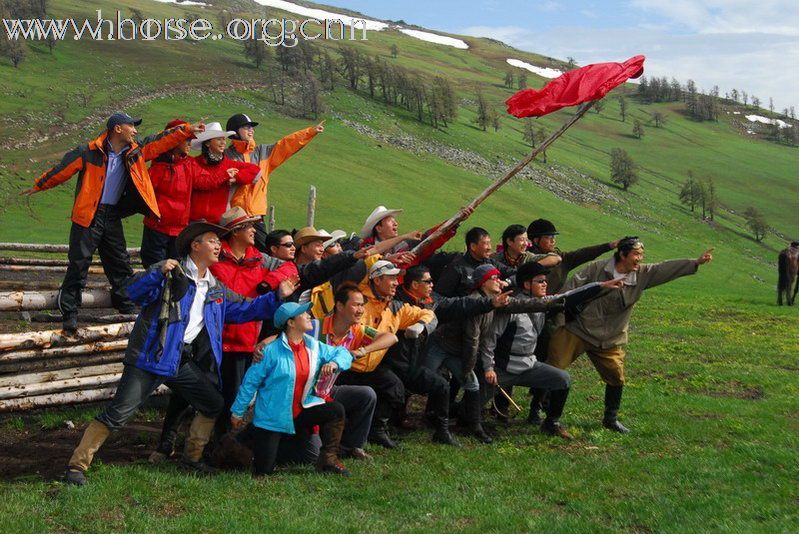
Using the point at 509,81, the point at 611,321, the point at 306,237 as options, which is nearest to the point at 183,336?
the point at 306,237

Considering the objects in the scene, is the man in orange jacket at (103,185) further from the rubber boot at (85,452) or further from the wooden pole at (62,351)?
the rubber boot at (85,452)

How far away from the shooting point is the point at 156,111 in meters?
73.3

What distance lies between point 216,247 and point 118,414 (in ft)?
5.94

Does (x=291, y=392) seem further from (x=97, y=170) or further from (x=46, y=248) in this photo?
(x=46, y=248)

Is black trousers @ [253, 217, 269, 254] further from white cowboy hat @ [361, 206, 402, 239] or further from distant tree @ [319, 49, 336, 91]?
distant tree @ [319, 49, 336, 91]

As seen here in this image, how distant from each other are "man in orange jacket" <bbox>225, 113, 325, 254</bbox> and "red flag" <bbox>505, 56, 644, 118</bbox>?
295 centimetres

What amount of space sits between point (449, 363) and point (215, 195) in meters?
3.80

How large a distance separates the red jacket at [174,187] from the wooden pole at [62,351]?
1.57 m

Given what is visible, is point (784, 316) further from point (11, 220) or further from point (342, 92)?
point (342, 92)

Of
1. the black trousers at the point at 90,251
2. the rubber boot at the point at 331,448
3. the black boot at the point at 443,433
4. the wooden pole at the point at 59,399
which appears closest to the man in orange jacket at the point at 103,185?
the black trousers at the point at 90,251

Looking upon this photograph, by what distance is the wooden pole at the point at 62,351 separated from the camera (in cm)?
955

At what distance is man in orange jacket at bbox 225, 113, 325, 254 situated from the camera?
11.1 m

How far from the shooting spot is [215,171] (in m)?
10.7

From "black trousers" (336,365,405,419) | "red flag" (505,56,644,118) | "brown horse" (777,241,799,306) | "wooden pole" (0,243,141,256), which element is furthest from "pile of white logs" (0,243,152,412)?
"brown horse" (777,241,799,306)
